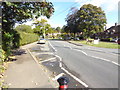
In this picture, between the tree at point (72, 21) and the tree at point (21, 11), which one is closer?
the tree at point (21, 11)

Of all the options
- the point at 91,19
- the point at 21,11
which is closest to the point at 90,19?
the point at 91,19

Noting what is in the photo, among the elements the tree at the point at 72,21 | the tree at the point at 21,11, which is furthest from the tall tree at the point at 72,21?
the tree at the point at 21,11

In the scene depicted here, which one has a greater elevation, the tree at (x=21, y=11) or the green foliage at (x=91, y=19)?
the green foliage at (x=91, y=19)

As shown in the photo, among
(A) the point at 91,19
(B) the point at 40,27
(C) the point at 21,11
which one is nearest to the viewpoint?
(C) the point at 21,11

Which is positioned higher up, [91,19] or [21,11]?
[91,19]

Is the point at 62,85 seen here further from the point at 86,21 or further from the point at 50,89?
the point at 86,21

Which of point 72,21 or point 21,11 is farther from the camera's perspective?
point 72,21

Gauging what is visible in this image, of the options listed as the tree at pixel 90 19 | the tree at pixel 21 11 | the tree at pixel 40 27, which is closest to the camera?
the tree at pixel 21 11

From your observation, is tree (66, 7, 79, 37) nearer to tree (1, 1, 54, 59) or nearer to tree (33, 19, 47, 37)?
tree (33, 19, 47, 37)

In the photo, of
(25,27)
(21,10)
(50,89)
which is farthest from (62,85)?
(25,27)

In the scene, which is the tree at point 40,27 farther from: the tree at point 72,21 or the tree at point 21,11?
the tree at point 21,11

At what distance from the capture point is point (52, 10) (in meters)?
8.63

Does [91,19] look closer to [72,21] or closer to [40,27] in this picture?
[72,21]

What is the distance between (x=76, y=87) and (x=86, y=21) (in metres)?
39.0
